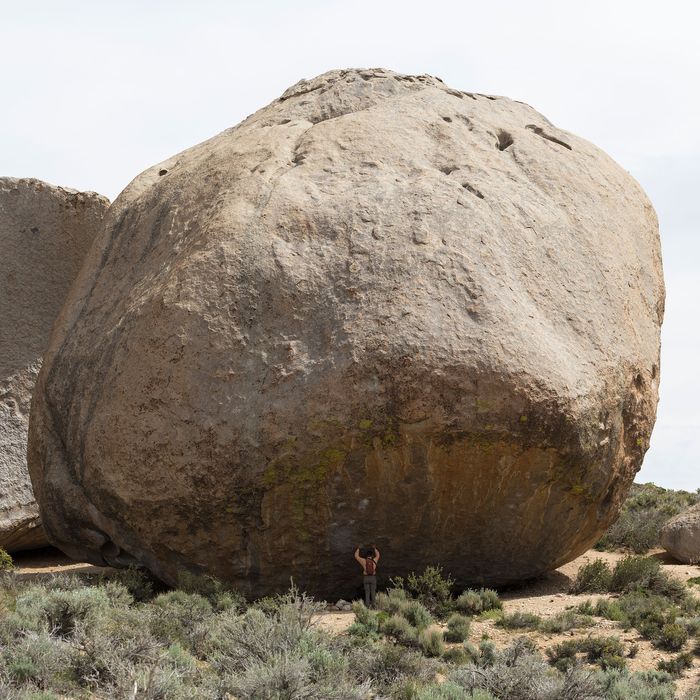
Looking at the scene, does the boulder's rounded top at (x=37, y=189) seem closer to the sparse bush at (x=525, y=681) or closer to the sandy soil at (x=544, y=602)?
the sandy soil at (x=544, y=602)

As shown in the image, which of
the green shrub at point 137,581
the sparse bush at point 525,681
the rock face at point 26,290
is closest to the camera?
the sparse bush at point 525,681

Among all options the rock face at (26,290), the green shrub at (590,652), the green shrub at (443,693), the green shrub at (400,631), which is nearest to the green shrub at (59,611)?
the green shrub at (400,631)

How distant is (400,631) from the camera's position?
7207 mm

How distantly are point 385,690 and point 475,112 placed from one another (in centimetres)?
606

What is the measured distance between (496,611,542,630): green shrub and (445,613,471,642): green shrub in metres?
0.30

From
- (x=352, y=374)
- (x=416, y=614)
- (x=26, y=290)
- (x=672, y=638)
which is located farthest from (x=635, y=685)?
(x=26, y=290)

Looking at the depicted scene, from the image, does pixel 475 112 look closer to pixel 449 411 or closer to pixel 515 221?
pixel 515 221

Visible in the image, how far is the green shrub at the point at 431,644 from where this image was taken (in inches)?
275

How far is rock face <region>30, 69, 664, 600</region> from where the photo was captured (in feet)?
25.7

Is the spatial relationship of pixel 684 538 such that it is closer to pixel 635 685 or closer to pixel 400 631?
pixel 400 631

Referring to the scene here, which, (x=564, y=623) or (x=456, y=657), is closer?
(x=456, y=657)

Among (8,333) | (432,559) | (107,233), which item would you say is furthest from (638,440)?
(8,333)

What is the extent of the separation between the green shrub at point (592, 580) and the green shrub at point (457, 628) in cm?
183

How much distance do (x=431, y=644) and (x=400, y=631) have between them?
0.88 ft
